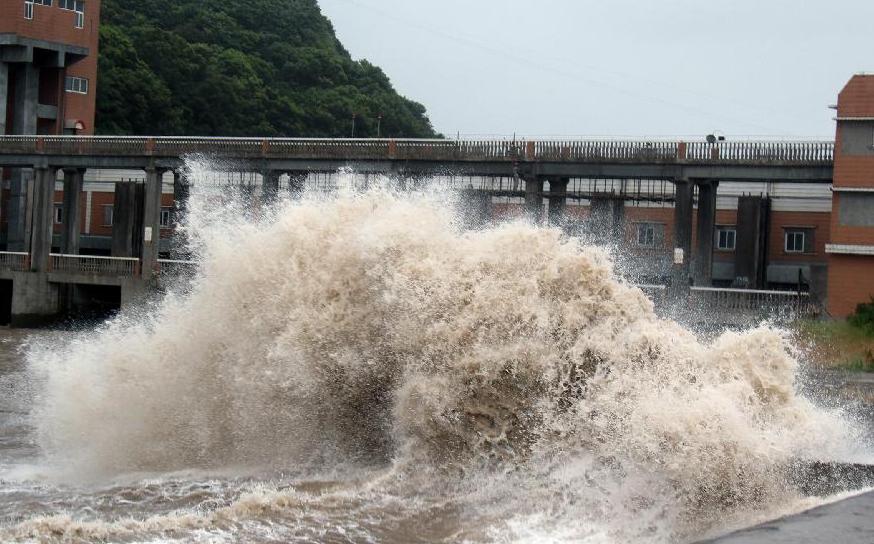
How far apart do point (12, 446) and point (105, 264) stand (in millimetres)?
32488

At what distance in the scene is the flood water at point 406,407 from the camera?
417 inches

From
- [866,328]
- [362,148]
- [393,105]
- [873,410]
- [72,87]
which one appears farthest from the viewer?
[393,105]

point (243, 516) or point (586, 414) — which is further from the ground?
point (586, 414)

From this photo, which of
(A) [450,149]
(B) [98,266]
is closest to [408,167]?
(A) [450,149]

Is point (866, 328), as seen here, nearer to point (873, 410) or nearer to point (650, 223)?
point (873, 410)

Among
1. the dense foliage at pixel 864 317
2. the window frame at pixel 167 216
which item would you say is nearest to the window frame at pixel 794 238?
the dense foliage at pixel 864 317

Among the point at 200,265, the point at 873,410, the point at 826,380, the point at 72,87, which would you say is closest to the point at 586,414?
the point at 200,265

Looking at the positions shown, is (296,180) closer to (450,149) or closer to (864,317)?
(450,149)

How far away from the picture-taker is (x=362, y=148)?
139ft

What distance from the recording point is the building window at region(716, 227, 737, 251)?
4772cm

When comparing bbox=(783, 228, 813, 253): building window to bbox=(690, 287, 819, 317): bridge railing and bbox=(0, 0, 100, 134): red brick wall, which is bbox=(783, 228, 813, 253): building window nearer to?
bbox=(690, 287, 819, 317): bridge railing

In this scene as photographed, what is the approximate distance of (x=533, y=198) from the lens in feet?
131

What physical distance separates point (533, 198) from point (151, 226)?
16.0 m

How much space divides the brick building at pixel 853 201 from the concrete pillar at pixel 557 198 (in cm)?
958
